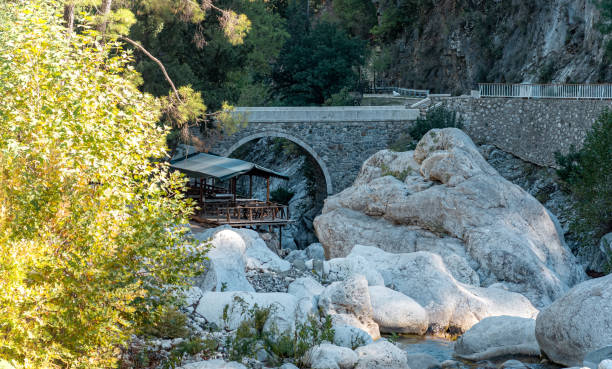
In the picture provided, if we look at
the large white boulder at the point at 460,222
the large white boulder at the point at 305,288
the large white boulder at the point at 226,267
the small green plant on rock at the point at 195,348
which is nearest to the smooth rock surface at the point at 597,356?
the small green plant on rock at the point at 195,348

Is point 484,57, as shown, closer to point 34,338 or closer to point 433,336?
point 433,336

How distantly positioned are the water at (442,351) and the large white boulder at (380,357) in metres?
1.72

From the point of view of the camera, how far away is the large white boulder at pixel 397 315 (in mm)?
11734

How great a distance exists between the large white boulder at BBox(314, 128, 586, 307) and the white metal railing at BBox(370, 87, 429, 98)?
770 inches

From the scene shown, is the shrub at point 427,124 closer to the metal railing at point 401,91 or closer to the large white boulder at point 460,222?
the large white boulder at point 460,222

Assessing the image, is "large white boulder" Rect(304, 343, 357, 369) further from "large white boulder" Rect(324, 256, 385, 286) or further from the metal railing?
the metal railing

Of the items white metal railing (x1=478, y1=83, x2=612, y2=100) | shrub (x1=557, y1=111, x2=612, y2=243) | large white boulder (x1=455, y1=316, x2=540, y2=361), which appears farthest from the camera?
white metal railing (x1=478, y1=83, x2=612, y2=100)

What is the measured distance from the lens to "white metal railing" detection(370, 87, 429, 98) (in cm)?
3916

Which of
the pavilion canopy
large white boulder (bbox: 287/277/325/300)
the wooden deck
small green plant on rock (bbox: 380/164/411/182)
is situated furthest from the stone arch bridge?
large white boulder (bbox: 287/277/325/300)

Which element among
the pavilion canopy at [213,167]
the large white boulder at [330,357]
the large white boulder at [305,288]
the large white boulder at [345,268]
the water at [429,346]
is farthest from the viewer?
the pavilion canopy at [213,167]

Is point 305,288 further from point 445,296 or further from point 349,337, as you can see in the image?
point 349,337

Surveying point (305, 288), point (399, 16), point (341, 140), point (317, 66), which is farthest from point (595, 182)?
point (399, 16)

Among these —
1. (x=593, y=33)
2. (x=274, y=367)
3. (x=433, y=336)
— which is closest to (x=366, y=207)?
(x=433, y=336)

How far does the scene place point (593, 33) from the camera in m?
26.1
